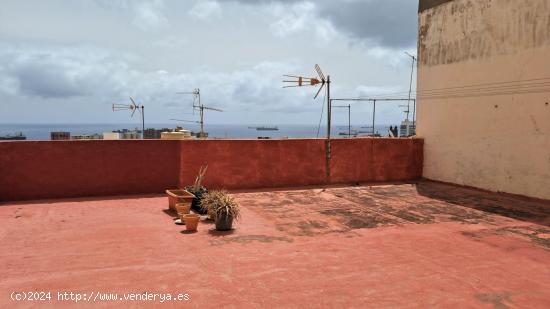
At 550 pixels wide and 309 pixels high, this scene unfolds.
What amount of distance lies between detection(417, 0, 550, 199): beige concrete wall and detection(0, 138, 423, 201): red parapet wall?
1.37 meters

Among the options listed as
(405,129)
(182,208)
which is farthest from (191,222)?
(405,129)

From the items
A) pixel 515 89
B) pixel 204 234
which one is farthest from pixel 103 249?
pixel 515 89

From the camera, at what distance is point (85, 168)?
11125 millimetres

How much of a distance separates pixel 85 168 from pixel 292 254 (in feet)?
22.8

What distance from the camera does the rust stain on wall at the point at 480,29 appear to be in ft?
36.9

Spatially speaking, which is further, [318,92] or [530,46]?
[318,92]

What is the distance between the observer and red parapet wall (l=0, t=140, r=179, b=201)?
10609 millimetres

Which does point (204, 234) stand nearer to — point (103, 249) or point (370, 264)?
point (103, 249)

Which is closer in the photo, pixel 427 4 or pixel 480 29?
pixel 480 29

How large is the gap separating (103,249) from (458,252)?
5.42 metres

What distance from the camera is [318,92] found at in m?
13.3

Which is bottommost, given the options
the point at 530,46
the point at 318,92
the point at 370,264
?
the point at 370,264

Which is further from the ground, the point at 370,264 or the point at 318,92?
the point at 318,92

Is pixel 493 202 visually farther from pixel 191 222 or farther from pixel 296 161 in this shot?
pixel 191 222
